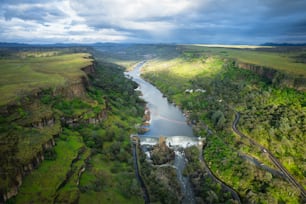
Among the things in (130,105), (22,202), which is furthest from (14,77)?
(22,202)

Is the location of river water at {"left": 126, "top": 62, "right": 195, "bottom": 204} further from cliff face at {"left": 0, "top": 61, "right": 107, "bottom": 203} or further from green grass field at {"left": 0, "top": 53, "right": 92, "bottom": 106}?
green grass field at {"left": 0, "top": 53, "right": 92, "bottom": 106}

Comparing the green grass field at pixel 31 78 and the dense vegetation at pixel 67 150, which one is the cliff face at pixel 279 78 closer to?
the dense vegetation at pixel 67 150

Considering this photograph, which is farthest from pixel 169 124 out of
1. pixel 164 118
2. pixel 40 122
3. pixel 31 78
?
pixel 31 78

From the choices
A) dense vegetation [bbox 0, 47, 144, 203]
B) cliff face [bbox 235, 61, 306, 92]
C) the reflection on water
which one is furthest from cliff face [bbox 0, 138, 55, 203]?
cliff face [bbox 235, 61, 306, 92]

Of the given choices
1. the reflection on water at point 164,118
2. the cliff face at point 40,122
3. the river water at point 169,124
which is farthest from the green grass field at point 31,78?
the river water at point 169,124

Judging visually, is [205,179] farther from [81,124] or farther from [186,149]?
[81,124]
